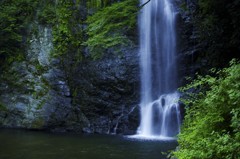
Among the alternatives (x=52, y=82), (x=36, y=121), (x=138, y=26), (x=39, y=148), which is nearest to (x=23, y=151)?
(x=39, y=148)

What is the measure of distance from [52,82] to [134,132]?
5389 millimetres

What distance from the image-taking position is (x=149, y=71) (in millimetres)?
16891

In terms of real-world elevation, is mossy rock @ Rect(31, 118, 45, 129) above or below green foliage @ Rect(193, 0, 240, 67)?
below

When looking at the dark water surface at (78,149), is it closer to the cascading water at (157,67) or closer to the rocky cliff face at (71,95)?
the cascading water at (157,67)

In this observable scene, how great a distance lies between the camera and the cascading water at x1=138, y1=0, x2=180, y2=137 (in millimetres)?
14977

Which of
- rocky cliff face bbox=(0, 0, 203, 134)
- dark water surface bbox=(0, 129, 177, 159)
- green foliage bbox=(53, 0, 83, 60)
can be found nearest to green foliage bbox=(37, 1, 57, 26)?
green foliage bbox=(53, 0, 83, 60)

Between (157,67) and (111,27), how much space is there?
3489 millimetres

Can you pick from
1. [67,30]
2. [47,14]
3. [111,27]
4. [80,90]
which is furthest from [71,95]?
[47,14]

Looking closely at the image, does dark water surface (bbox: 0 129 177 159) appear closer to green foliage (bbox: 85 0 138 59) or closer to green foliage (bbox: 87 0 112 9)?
green foliage (bbox: 85 0 138 59)

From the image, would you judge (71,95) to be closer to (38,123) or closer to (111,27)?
(38,123)

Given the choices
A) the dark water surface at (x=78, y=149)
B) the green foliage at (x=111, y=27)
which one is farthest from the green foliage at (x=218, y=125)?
the green foliage at (x=111, y=27)

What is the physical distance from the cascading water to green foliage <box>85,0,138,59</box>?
1.24m

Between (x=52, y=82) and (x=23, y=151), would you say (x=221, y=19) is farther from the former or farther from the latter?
(x=52, y=82)

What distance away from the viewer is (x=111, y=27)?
15867 mm
